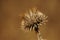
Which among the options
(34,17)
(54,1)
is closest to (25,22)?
(34,17)

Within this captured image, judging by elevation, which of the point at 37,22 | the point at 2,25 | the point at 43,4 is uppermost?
the point at 43,4

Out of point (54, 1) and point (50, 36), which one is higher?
point (54, 1)

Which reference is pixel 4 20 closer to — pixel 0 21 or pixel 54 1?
pixel 0 21

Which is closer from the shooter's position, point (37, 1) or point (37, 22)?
point (37, 22)

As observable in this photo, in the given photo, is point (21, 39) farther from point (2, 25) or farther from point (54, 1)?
point (54, 1)

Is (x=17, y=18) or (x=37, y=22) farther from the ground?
(x=17, y=18)

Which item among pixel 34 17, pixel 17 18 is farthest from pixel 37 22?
pixel 17 18
